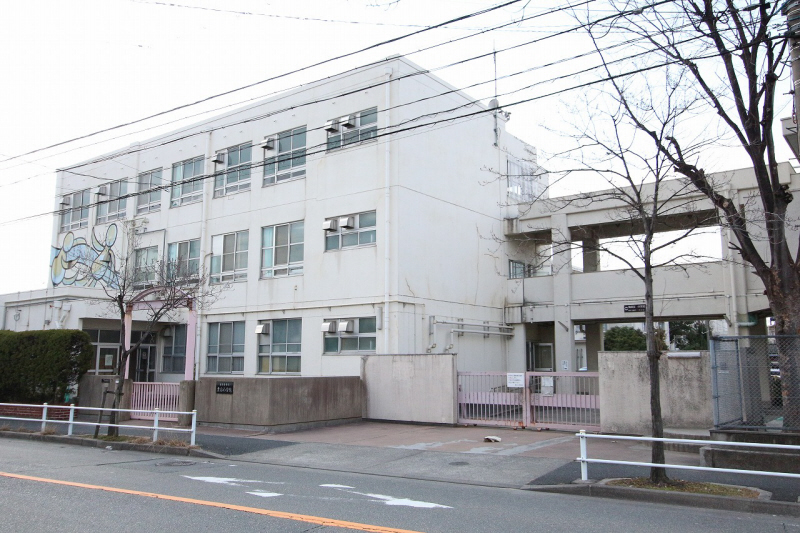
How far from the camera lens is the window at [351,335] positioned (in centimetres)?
2056

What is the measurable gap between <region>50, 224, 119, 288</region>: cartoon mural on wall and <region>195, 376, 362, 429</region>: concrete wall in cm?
1372

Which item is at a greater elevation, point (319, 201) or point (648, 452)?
point (319, 201)

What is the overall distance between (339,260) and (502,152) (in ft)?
30.5

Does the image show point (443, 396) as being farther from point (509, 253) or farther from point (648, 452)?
point (509, 253)

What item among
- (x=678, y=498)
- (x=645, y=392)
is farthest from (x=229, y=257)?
(x=678, y=498)

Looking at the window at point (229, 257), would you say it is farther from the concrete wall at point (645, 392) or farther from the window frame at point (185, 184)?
the concrete wall at point (645, 392)

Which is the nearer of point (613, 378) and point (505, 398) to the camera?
point (613, 378)

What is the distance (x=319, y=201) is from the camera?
2238 cm

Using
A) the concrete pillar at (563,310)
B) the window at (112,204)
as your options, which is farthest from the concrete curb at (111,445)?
the window at (112,204)

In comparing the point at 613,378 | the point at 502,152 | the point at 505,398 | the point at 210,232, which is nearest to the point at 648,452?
the point at 613,378

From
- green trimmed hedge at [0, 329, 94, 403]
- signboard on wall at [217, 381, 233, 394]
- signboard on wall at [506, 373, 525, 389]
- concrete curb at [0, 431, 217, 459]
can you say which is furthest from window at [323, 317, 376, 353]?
concrete curb at [0, 431, 217, 459]

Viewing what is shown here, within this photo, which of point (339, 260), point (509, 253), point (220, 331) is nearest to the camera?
point (339, 260)

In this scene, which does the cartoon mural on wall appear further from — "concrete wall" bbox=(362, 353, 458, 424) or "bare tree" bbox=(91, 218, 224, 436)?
"concrete wall" bbox=(362, 353, 458, 424)

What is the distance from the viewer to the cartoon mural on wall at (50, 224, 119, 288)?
29250 millimetres
